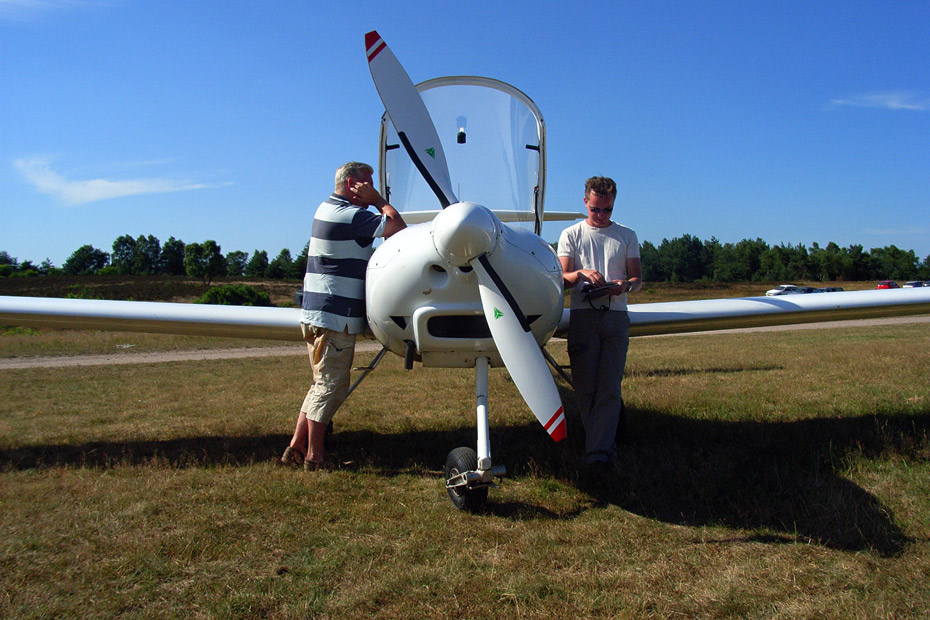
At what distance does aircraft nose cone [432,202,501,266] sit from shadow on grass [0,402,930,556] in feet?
4.87

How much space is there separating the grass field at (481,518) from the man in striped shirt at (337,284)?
1.75 feet

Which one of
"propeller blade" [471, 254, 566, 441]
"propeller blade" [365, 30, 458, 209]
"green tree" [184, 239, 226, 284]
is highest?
"green tree" [184, 239, 226, 284]

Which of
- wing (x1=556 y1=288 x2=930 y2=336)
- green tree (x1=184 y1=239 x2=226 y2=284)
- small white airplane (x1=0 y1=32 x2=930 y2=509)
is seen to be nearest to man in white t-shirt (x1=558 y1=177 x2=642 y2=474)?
small white airplane (x1=0 y1=32 x2=930 y2=509)

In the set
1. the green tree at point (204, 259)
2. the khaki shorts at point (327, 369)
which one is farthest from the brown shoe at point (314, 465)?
the green tree at point (204, 259)

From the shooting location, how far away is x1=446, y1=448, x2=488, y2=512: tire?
3.38 meters

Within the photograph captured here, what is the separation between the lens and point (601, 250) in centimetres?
433

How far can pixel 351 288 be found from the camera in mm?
4199

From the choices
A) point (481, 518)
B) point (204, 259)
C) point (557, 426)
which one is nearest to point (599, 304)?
point (557, 426)

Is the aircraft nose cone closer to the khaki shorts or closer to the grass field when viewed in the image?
the khaki shorts

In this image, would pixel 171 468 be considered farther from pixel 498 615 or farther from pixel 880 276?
pixel 880 276

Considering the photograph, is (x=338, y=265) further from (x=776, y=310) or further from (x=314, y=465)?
(x=776, y=310)

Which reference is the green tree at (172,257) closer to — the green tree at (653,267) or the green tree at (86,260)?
the green tree at (86,260)

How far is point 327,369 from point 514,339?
1537 mm

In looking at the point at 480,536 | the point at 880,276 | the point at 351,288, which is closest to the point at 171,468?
the point at 351,288
